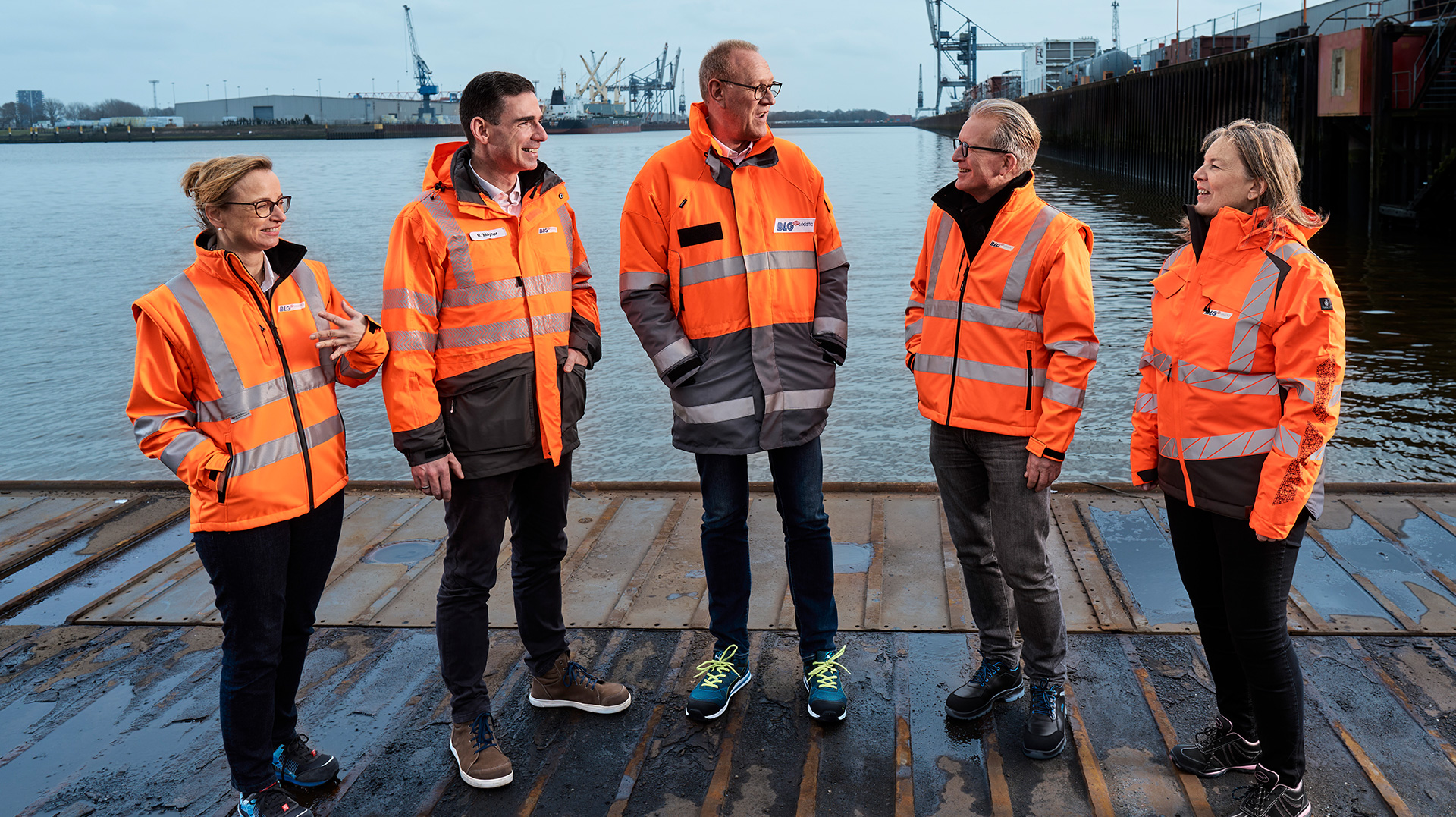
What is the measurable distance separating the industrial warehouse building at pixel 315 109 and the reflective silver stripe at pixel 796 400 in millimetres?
140349

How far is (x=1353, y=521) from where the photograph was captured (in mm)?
4281

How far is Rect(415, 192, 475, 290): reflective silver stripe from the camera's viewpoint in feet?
9.00

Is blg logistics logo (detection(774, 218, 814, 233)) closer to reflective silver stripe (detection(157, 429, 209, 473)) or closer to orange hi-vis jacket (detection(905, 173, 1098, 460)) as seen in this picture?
orange hi-vis jacket (detection(905, 173, 1098, 460))

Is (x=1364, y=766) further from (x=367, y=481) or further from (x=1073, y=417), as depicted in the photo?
(x=367, y=481)

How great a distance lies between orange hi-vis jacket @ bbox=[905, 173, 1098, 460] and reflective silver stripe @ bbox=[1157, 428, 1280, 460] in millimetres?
270

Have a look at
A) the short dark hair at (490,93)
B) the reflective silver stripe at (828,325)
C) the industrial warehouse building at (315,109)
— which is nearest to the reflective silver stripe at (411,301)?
the short dark hair at (490,93)

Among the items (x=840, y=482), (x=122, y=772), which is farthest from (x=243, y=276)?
(x=840, y=482)

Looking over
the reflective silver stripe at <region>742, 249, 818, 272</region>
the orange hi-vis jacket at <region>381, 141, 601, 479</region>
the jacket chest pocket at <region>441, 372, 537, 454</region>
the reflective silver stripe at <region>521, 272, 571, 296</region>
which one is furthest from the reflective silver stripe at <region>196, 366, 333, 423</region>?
the reflective silver stripe at <region>742, 249, 818, 272</region>

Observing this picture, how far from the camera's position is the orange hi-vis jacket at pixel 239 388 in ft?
7.89

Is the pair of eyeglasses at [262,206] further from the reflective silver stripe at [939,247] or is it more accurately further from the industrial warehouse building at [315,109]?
the industrial warehouse building at [315,109]

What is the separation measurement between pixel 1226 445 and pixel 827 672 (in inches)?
51.5

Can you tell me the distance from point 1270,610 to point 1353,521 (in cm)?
228

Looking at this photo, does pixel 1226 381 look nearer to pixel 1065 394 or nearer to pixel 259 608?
pixel 1065 394

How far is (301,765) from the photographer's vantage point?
9.19 feet
